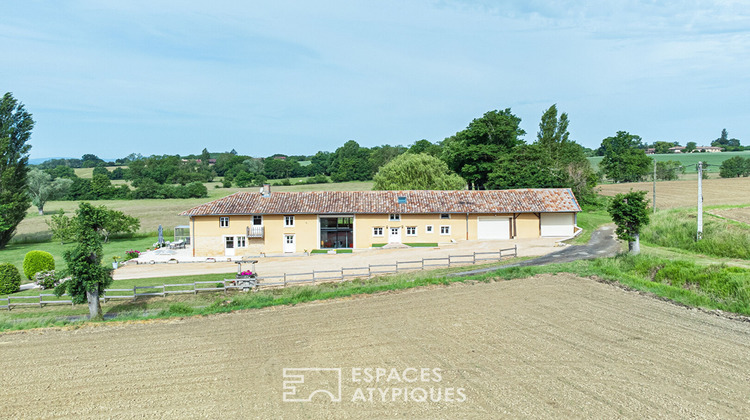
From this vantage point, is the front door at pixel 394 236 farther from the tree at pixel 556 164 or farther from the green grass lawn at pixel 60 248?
the green grass lawn at pixel 60 248

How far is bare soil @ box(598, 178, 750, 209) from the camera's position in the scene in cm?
5350

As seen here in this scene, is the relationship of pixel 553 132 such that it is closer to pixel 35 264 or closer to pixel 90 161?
pixel 35 264

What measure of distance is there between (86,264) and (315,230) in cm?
1966

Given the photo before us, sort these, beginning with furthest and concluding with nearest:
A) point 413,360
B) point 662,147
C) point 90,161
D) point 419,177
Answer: point 90,161 → point 662,147 → point 419,177 → point 413,360

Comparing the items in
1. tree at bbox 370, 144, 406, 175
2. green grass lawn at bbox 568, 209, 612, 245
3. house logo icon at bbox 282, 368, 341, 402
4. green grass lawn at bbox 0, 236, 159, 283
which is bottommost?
green grass lawn at bbox 0, 236, 159, 283

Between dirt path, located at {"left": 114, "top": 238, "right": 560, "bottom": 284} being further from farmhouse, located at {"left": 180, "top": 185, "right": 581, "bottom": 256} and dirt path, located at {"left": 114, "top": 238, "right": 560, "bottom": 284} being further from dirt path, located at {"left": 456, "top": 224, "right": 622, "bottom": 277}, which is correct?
farmhouse, located at {"left": 180, "top": 185, "right": 581, "bottom": 256}

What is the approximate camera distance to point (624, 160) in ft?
265

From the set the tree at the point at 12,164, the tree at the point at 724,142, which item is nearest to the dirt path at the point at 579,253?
the tree at the point at 12,164

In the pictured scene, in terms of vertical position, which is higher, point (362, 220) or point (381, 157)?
point (381, 157)

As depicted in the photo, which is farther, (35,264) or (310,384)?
(35,264)

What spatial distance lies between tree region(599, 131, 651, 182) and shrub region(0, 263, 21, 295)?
83753mm

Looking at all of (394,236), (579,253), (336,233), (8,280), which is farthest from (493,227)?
(8,280)

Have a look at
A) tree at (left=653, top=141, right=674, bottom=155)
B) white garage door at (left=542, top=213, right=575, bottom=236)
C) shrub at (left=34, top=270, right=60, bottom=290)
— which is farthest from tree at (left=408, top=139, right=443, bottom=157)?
tree at (left=653, top=141, right=674, bottom=155)

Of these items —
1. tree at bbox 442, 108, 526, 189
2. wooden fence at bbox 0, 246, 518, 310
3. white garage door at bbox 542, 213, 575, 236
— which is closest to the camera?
wooden fence at bbox 0, 246, 518, 310
